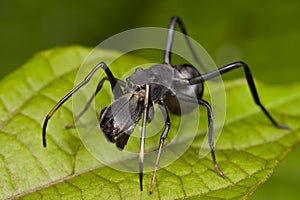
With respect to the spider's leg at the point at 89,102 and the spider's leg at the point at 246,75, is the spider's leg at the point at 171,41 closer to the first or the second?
the spider's leg at the point at 246,75

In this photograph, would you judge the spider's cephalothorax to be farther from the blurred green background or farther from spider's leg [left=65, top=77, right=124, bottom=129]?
the blurred green background

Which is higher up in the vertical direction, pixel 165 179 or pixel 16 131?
pixel 16 131

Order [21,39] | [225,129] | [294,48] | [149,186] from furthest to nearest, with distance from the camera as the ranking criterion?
[21,39] → [294,48] → [225,129] → [149,186]

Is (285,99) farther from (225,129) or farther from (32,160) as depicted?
(32,160)

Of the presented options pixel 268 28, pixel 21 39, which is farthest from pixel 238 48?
pixel 21 39

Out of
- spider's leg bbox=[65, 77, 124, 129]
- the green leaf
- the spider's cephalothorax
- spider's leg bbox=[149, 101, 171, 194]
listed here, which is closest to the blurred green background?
the green leaf
